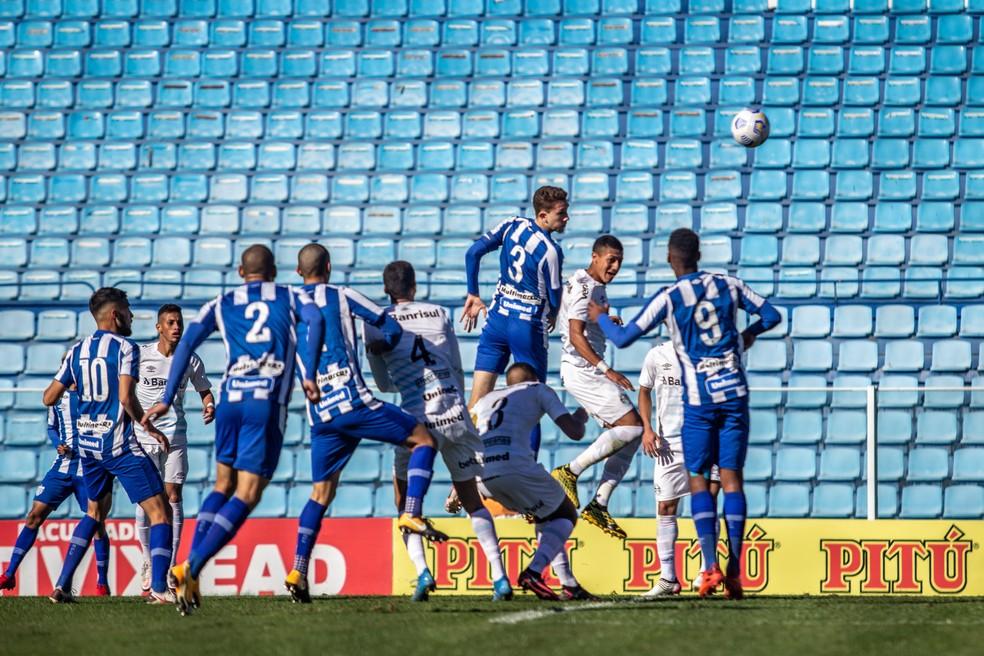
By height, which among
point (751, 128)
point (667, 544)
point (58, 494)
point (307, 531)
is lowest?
point (667, 544)

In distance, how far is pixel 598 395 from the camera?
31.3 feet

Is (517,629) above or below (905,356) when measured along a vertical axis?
below

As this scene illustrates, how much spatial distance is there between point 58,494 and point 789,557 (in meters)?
5.31

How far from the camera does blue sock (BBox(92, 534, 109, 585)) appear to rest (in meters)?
10.3

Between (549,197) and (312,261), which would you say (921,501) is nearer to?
(549,197)

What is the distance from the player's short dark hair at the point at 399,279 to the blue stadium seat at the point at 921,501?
4740 millimetres

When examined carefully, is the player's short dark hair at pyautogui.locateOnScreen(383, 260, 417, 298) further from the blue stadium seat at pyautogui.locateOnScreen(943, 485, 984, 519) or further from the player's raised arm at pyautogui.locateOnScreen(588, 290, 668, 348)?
the blue stadium seat at pyautogui.locateOnScreen(943, 485, 984, 519)

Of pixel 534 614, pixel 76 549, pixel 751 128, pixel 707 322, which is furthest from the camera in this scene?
pixel 751 128

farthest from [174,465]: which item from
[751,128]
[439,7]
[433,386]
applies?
[439,7]

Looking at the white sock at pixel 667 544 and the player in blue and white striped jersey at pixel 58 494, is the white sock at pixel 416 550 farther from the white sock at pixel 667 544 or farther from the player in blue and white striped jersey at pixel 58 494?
the player in blue and white striped jersey at pixel 58 494

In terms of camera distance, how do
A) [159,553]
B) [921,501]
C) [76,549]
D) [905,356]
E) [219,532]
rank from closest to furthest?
1. [219,532]
2. [159,553]
3. [76,549]
4. [921,501]
5. [905,356]

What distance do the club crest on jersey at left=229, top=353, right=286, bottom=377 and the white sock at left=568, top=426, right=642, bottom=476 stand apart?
2.82 m

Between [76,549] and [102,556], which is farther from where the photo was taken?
[102,556]

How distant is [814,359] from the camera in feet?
41.5
